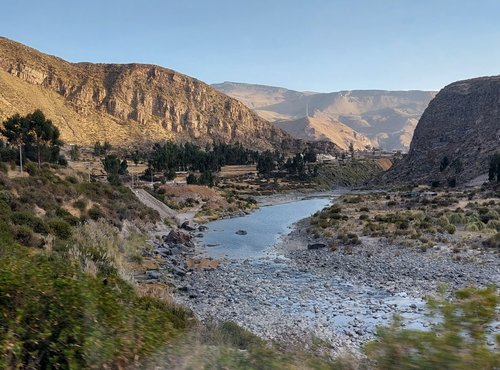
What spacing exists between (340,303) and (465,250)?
12.4 meters

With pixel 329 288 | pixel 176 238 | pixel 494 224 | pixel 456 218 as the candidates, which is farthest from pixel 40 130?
pixel 494 224

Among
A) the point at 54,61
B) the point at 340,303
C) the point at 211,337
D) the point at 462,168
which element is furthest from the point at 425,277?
the point at 54,61

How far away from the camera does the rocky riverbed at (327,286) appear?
51.3 feet

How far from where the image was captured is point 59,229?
21.8 meters

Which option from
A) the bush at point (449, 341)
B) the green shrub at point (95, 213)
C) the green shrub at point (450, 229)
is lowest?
the green shrub at point (450, 229)

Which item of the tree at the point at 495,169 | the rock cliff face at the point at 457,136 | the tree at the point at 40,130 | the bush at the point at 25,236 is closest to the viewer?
the bush at the point at 25,236

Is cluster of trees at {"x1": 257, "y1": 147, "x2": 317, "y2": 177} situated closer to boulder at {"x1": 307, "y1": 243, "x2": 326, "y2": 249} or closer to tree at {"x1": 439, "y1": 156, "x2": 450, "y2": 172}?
tree at {"x1": 439, "y1": 156, "x2": 450, "y2": 172}

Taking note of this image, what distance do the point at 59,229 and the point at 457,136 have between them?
116 m

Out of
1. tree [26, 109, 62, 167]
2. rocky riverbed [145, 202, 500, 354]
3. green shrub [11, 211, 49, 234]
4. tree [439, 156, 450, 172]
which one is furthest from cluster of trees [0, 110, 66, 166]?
tree [439, 156, 450, 172]

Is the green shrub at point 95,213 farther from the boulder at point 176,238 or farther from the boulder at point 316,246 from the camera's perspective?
the boulder at point 316,246

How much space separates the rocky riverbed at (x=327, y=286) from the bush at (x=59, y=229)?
18.4 feet

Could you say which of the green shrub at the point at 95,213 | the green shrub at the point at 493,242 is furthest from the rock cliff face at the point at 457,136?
the green shrub at the point at 95,213

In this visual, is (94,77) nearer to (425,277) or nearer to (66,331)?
(425,277)

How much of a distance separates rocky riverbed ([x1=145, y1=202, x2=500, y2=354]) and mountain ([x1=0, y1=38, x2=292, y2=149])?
96258mm
